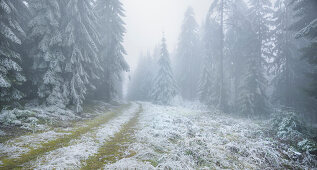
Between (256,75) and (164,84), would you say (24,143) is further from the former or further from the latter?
(164,84)

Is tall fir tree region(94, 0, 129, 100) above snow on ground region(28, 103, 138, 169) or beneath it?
above

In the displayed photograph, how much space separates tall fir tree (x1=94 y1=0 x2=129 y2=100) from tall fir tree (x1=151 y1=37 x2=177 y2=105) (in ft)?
29.8

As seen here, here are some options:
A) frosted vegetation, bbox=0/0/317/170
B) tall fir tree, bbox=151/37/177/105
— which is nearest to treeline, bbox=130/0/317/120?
frosted vegetation, bbox=0/0/317/170

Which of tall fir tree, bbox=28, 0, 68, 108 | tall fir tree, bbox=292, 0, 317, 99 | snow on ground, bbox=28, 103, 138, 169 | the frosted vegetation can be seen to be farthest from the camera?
tall fir tree, bbox=28, 0, 68, 108

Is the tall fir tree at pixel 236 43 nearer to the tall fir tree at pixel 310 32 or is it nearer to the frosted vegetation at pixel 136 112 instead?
the frosted vegetation at pixel 136 112

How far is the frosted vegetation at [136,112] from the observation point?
17.4 feet

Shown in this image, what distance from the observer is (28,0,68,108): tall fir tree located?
11602 mm

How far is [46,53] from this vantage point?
11812 millimetres

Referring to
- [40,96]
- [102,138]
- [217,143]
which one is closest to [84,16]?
[40,96]

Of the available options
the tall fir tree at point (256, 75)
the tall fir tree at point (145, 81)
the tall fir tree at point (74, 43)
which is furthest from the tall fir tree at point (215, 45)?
the tall fir tree at point (145, 81)

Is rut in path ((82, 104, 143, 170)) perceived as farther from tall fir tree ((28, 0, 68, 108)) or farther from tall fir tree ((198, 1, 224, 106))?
tall fir tree ((198, 1, 224, 106))

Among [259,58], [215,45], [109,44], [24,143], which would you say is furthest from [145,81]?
[24,143]

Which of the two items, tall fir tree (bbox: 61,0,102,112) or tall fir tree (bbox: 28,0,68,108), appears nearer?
tall fir tree (bbox: 28,0,68,108)

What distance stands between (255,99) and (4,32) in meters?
22.3
